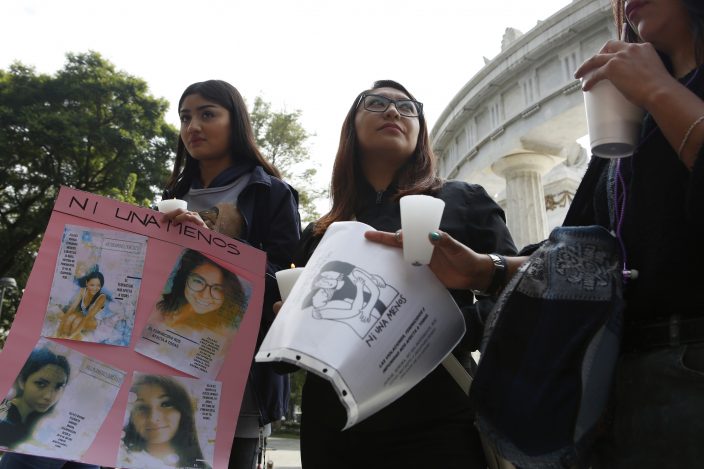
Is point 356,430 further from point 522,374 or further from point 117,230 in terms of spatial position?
point 117,230

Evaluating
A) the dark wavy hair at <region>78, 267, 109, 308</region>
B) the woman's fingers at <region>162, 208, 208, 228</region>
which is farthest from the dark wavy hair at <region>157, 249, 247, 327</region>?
the dark wavy hair at <region>78, 267, 109, 308</region>

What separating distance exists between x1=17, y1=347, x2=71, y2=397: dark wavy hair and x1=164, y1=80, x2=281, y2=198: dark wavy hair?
1039mm

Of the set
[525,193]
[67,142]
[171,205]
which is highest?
[67,142]

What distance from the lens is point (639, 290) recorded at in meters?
1.21

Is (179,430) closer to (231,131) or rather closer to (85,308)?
(85,308)

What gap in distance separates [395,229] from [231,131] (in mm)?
1216

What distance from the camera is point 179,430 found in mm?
2031

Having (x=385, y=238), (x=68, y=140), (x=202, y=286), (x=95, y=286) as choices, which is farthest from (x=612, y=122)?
(x=68, y=140)

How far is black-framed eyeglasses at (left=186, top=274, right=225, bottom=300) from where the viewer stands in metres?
2.20

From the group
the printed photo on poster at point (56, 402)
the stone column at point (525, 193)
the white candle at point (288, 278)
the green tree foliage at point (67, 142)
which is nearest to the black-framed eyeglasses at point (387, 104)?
the white candle at point (288, 278)

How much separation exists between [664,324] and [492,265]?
1.62 ft

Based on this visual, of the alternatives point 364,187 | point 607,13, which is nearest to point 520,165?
point 607,13

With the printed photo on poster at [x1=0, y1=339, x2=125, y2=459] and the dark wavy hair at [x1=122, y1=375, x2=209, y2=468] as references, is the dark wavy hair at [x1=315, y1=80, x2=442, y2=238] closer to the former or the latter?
the dark wavy hair at [x1=122, y1=375, x2=209, y2=468]

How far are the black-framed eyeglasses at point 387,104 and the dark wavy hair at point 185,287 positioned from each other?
0.89 m
